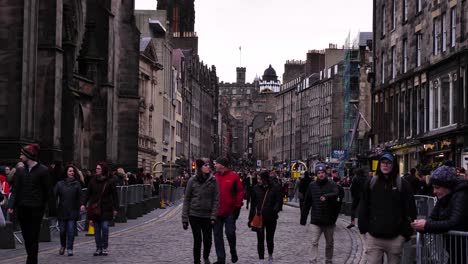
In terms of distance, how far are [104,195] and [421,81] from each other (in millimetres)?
31148

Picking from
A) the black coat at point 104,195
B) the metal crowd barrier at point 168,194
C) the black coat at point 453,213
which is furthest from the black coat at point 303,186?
the black coat at point 453,213

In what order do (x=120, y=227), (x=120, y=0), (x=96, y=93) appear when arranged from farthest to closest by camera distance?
(x=120, y=0) < (x=96, y=93) < (x=120, y=227)

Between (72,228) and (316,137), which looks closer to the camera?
(72,228)

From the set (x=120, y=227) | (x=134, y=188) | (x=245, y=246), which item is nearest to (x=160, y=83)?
(x=134, y=188)

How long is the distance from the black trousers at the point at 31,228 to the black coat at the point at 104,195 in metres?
4.76

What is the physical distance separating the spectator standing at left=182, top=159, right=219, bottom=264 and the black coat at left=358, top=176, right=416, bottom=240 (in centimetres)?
498

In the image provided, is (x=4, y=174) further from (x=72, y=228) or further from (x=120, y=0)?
(x=120, y=0)

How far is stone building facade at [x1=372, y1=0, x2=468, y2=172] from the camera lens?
41366mm

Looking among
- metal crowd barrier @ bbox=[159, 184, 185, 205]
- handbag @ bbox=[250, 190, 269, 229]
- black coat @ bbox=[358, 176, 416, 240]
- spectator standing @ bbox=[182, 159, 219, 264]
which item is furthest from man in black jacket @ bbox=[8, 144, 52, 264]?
metal crowd barrier @ bbox=[159, 184, 185, 205]

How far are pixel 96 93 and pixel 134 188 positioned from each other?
1281 cm

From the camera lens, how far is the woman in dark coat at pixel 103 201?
19328 mm

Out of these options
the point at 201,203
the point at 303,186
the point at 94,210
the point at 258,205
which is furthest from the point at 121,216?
the point at 201,203

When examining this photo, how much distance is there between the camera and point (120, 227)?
30.0 meters

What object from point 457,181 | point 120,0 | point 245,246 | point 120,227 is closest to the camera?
point 457,181
